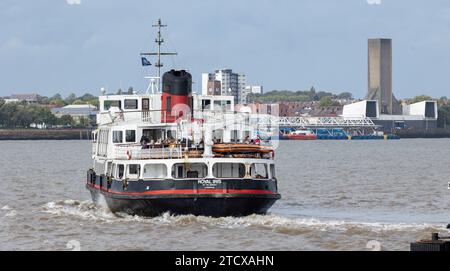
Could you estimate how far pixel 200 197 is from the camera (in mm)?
44781

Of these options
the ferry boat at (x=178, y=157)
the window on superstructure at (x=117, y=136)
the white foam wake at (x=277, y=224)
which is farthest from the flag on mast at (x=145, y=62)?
the white foam wake at (x=277, y=224)

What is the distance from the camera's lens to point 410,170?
99.1 metres

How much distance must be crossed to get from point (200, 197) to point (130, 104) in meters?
10.1

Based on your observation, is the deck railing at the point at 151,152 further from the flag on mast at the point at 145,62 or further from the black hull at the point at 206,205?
the flag on mast at the point at 145,62

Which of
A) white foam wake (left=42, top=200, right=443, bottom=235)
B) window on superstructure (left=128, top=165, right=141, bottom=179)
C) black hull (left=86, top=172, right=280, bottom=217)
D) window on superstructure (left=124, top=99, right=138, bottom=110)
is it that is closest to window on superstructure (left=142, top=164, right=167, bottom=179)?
window on superstructure (left=128, top=165, right=141, bottom=179)

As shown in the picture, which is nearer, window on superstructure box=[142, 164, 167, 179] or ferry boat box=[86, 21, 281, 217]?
ferry boat box=[86, 21, 281, 217]

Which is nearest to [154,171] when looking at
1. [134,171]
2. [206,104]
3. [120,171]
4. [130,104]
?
[134,171]

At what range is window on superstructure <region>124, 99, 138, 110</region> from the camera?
53500 mm

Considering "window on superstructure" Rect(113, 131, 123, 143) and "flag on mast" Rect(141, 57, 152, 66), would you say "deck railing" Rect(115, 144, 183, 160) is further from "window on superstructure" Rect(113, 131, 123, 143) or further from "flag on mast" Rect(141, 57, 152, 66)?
"flag on mast" Rect(141, 57, 152, 66)

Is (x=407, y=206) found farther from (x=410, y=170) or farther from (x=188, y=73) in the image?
(x=410, y=170)

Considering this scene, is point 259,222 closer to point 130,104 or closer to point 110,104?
point 130,104

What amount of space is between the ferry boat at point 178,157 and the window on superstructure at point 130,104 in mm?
45

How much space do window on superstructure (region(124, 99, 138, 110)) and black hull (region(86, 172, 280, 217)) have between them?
23.7 ft
